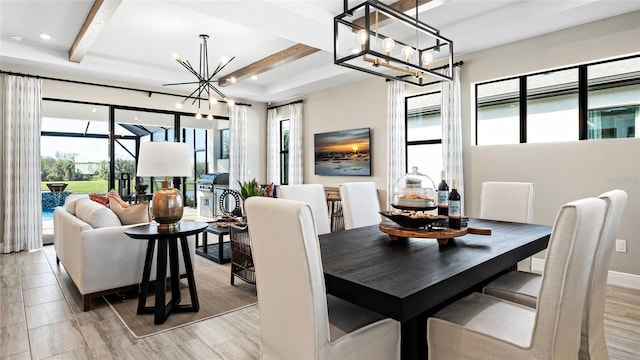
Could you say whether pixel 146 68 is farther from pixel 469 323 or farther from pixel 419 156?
pixel 469 323

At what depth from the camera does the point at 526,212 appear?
2.94 metres

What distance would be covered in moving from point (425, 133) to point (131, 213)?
400 cm

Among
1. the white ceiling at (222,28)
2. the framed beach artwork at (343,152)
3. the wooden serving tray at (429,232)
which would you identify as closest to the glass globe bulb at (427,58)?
the white ceiling at (222,28)

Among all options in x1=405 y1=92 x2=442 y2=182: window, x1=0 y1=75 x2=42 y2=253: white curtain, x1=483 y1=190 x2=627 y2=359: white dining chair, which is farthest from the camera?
x1=405 y1=92 x2=442 y2=182: window

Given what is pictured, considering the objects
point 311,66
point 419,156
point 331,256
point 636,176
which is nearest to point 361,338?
point 331,256

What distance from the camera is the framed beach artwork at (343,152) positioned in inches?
230

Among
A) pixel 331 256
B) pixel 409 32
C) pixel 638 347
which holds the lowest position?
pixel 638 347

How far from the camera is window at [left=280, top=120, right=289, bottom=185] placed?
25.0ft

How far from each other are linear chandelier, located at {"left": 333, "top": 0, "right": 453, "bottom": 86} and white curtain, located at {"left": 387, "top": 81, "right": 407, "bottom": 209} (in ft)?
1.04

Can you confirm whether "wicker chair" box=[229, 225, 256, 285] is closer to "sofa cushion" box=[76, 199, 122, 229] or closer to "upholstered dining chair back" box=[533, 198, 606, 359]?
"sofa cushion" box=[76, 199, 122, 229]

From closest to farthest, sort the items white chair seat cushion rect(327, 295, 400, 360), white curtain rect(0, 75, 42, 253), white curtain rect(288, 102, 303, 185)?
1. white chair seat cushion rect(327, 295, 400, 360)
2. white curtain rect(0, 75, 42, 253)
3. white curtain rect(288, 102, 303, 185)

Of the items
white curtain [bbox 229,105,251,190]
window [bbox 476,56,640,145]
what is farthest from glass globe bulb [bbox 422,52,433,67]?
white curtain [bbox 229,105,251,190]

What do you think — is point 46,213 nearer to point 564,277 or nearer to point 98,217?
point 98,217

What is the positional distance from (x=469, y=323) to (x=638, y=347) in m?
1.67
